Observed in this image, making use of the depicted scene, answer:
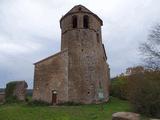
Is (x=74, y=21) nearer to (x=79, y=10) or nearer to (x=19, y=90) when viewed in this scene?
(x=79, y=10)

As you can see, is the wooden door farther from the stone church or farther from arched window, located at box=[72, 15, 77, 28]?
arched window, located at box=[72, 15, 77, 28]

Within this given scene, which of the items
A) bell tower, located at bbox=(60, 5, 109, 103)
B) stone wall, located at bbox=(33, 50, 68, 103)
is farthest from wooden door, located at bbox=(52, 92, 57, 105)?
bell tower, located at bbox=(60, 5, 109, 103)

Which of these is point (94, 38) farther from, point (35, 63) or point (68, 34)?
point (35, 63)

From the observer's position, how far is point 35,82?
1276 inches

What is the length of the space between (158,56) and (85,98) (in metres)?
11.3

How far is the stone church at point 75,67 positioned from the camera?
3122cm

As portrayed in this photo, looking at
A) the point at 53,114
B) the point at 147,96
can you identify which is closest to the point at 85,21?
the point at 147,96

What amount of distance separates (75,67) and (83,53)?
2.19 m

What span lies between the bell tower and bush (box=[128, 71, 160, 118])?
26.3 ft

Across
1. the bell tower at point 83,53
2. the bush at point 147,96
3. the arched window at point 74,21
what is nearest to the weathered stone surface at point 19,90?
the bell tower at point 83,53

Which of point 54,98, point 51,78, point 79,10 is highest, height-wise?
point 79,10

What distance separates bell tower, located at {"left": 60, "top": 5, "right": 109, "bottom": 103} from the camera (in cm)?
3130

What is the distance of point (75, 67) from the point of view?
32.0m

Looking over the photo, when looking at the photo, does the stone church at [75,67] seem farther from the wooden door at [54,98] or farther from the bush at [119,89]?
the bush at [119,89]
